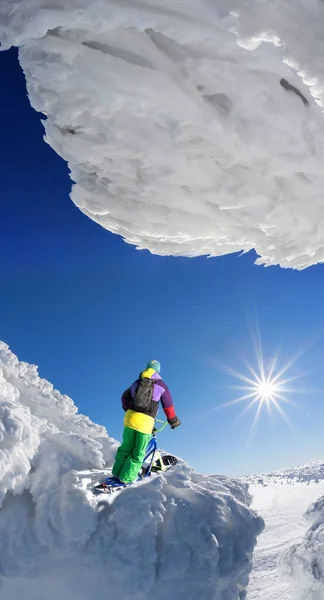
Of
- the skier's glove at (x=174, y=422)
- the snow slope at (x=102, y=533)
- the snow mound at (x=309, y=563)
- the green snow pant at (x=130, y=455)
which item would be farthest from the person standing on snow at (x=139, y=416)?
the snow mound at (x=309, y=563)

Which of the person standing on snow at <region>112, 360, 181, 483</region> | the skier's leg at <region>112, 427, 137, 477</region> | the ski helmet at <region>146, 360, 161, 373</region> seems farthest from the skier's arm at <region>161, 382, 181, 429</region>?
the skier's leg at <region>112, 427, 137, 477</region>

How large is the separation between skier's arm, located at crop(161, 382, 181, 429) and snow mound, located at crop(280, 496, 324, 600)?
25.2 ft

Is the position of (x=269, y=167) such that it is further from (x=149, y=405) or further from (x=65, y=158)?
(x=149, y=405)

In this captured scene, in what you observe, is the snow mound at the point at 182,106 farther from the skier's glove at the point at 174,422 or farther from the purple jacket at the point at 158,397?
the skier's glove at the point at 174,422

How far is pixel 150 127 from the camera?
4.30 meters

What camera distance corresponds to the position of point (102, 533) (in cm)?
531

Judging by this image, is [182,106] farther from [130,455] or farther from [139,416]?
[130,455]

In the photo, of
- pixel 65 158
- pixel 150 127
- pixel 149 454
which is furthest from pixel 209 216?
pixel 149 454

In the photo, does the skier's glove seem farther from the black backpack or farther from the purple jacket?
the black backpack

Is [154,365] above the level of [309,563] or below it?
above

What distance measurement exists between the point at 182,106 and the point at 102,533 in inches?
201

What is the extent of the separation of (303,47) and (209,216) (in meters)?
2.40

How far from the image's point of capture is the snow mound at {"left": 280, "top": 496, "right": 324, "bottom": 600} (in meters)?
11.1

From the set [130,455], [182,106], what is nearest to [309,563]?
[130,455]
